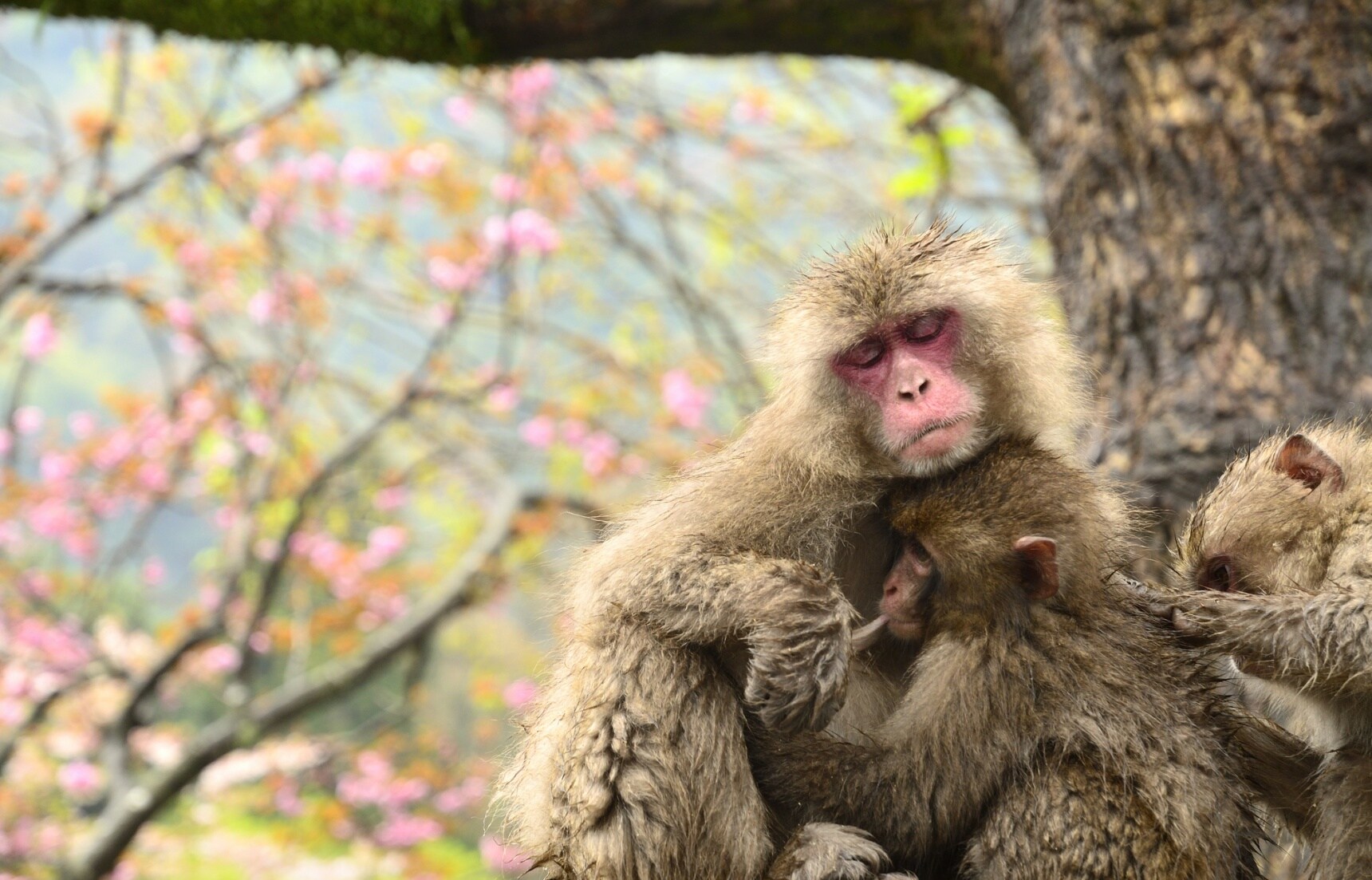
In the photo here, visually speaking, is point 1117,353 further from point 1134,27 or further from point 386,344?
point 386,344

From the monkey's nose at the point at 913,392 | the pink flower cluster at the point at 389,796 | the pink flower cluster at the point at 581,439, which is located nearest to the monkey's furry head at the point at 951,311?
the monkey's nose at the point at 913,392

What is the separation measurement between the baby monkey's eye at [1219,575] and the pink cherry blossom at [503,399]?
6.77m

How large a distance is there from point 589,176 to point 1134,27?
20.0ft

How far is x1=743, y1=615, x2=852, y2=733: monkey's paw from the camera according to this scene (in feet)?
10.1

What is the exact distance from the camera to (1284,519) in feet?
11.8

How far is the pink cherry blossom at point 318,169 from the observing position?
10164 millimetres

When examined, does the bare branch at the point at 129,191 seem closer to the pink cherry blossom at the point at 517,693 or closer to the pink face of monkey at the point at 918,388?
the pink cherry blossom at the point at 517,693

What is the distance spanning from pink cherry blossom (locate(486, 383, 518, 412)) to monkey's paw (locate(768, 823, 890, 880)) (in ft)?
23.3

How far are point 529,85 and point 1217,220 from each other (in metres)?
6.23

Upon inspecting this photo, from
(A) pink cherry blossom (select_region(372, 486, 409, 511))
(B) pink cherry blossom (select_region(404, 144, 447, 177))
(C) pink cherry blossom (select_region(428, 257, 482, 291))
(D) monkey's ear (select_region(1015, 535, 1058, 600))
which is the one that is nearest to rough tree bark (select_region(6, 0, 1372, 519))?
(D) monkey's ear (select_region(1015, 535, 1058, 600))

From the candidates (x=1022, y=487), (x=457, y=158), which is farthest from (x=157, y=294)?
(x=1022, y=487)

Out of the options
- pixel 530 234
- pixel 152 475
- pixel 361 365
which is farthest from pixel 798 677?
pixel 361 365

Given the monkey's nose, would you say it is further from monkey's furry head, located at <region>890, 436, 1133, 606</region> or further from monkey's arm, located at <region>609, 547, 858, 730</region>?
monkey's arm, located at <region>609, 547, 858, 730</region>

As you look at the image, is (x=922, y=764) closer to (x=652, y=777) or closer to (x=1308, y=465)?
(x=652, y=777)
